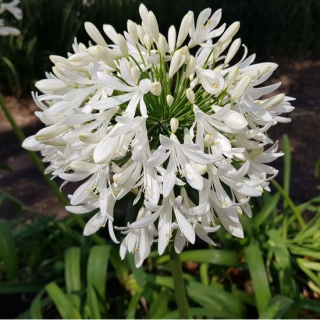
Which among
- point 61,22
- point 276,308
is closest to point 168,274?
point 276,308

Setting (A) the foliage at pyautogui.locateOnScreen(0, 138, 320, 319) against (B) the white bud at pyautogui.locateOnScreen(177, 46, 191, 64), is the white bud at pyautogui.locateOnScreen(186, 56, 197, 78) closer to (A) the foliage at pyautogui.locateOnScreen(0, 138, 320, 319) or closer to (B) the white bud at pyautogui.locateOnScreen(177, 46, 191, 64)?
(B) the white bud at pyautogui.locateOnScreen(177, 46, 191, 64)

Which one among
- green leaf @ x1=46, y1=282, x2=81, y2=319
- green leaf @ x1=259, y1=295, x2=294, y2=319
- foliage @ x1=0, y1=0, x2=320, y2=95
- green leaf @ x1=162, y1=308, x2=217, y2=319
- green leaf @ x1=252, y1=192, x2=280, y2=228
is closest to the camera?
green leaf @ x1=259, y1=295, x2=294, y2=319

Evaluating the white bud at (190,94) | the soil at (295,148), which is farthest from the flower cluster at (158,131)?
the soil at (295,148)

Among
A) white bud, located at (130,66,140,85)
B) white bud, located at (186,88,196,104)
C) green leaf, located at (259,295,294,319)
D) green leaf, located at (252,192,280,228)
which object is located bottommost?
green leaf, located at (252,192,280,228)

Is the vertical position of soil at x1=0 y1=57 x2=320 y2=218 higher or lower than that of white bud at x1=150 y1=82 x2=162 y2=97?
lower

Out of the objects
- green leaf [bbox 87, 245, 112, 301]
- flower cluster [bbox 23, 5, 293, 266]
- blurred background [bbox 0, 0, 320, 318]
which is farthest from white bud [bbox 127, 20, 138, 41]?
green leaf [bbox 87, 245, 112, 301]

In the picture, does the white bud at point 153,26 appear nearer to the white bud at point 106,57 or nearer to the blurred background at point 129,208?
the white bud at point 106,57

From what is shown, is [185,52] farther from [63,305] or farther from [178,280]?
[63,305]
